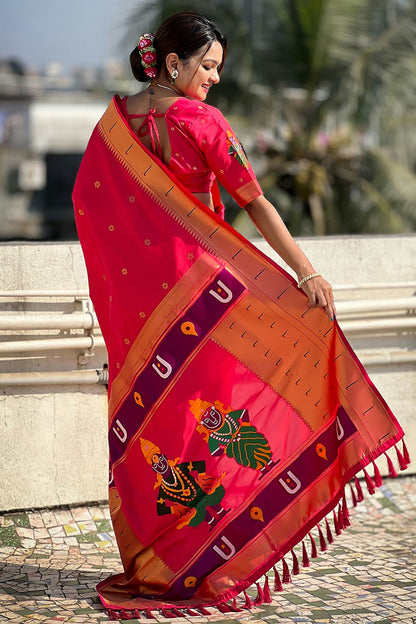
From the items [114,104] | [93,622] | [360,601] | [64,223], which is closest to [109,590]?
[93,622]

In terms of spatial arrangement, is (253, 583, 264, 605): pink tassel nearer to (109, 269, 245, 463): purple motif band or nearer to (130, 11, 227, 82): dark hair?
(109, 269, 245, 463): purple motif band

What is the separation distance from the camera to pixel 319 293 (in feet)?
9.25

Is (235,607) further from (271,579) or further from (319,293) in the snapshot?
(319,293)

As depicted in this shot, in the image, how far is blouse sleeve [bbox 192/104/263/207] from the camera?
2.79 m

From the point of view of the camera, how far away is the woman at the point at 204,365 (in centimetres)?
285

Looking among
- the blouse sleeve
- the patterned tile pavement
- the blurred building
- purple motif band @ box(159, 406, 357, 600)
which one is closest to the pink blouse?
the blouse sleeve

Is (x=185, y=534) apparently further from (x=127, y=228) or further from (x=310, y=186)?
(x=310, y=186)

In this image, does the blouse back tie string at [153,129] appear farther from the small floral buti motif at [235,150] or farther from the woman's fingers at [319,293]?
the woman's fingers at [319,293]

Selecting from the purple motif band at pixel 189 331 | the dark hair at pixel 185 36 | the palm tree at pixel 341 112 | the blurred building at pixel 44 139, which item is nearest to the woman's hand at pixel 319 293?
the purple motif band at pixel 189 331

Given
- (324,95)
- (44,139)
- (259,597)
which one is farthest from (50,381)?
(44,139)

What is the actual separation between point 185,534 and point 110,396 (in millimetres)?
492

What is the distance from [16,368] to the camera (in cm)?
366

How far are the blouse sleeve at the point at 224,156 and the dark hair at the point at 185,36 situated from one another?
0.19 m

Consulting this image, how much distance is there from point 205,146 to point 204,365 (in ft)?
2.16
